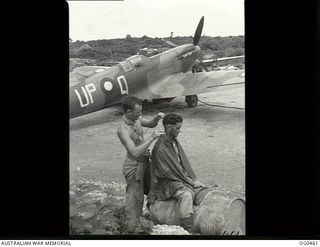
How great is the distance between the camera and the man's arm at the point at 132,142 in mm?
4801

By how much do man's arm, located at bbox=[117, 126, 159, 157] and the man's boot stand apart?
0.74 m

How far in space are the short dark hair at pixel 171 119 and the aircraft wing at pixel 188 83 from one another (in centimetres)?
20

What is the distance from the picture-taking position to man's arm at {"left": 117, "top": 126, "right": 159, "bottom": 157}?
4.80 m

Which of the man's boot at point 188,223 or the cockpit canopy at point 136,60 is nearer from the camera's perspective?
the man's boot at point 188,223

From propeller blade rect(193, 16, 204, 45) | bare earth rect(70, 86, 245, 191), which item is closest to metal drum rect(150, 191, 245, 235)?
bare earth rect(70, 86, 245, 191)

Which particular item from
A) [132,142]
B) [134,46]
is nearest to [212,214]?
[132,142]

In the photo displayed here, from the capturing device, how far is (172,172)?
480 centimetres

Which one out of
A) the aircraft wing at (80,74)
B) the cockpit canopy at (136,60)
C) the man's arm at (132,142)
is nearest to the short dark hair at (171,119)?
the man's arm at (132,142)

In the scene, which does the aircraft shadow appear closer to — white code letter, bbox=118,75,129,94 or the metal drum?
white code letter, bbox=118,75,129,94

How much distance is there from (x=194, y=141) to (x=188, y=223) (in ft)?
2.48

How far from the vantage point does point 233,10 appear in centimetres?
471

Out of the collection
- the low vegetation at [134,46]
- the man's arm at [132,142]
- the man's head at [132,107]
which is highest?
the low vegetation at [134,46]

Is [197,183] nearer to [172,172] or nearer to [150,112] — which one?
[172,172]

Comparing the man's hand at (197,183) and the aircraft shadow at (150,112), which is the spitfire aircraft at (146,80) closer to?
the aircraft shadow at (150,112)
